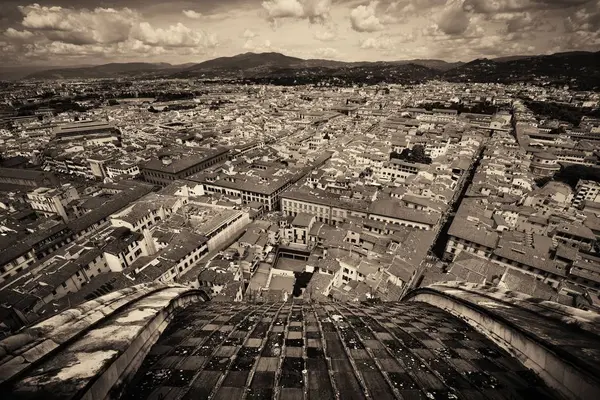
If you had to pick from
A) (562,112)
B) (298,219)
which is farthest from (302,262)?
(562,112)

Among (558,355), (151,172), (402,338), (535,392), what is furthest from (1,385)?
(151,172)

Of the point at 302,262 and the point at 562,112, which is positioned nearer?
the point at 302,262

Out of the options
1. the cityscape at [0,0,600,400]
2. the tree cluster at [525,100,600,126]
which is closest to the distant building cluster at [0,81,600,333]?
the cityscape at [0,0,600,400]

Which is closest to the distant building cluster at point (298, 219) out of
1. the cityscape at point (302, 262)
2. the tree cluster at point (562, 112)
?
the cityscape at point (302, 262)

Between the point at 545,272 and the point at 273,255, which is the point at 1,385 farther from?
the point at 545,272

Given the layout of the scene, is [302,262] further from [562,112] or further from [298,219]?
[562,112]

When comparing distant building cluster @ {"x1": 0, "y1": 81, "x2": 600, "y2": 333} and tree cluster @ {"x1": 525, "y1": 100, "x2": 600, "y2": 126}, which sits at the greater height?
tree cluster @ {"x1": 525, "y1": 100, "x2": 600, "y2": 126}

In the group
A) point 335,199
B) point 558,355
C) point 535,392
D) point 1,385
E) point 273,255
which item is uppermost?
point 1,385

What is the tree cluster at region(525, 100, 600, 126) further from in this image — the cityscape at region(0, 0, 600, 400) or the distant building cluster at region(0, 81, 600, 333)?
the distant building cluster at region(0, 81, 600, 333)

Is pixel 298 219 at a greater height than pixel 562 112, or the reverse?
pixel 562 112

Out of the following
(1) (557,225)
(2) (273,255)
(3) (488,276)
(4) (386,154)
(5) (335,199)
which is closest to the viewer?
(3) (488,276)

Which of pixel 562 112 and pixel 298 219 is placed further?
pixel 562 112
